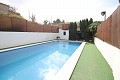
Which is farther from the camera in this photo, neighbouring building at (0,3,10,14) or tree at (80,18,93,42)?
neighbouring building at (0,3,10,14)

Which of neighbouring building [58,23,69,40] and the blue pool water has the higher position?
neighbouring building [58,23,69,40]

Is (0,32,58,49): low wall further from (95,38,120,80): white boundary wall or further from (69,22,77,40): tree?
(95,38,120,80): white boundary wall

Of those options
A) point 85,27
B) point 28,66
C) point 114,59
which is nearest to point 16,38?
point 28,66

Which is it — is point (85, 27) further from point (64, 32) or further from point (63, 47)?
point (63, 47)

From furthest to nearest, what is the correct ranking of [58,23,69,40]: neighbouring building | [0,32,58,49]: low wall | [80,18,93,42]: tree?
[58,23,69,40]: neighbouring building
[80,18,93,42]: tree
[0,32,58,49]: low wall

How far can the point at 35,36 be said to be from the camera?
1856cm

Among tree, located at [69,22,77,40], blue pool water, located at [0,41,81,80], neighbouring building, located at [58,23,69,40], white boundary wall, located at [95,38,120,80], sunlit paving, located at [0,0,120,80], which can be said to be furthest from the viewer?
neighbouring building, located at [58,23,69,40]

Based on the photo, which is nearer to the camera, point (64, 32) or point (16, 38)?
point (16, 38)

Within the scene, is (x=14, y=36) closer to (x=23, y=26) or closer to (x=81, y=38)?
(x=23, y=26)

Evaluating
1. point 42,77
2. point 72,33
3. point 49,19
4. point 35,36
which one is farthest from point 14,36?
point 49,19

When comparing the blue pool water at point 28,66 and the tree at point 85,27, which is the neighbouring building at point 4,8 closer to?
the tree at point 85,27

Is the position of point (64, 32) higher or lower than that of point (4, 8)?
lower

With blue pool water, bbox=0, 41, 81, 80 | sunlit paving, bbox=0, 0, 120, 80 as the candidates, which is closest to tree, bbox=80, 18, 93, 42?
sunlit paving, bbox=0, 0, 120, 80

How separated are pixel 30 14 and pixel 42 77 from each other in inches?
1544
